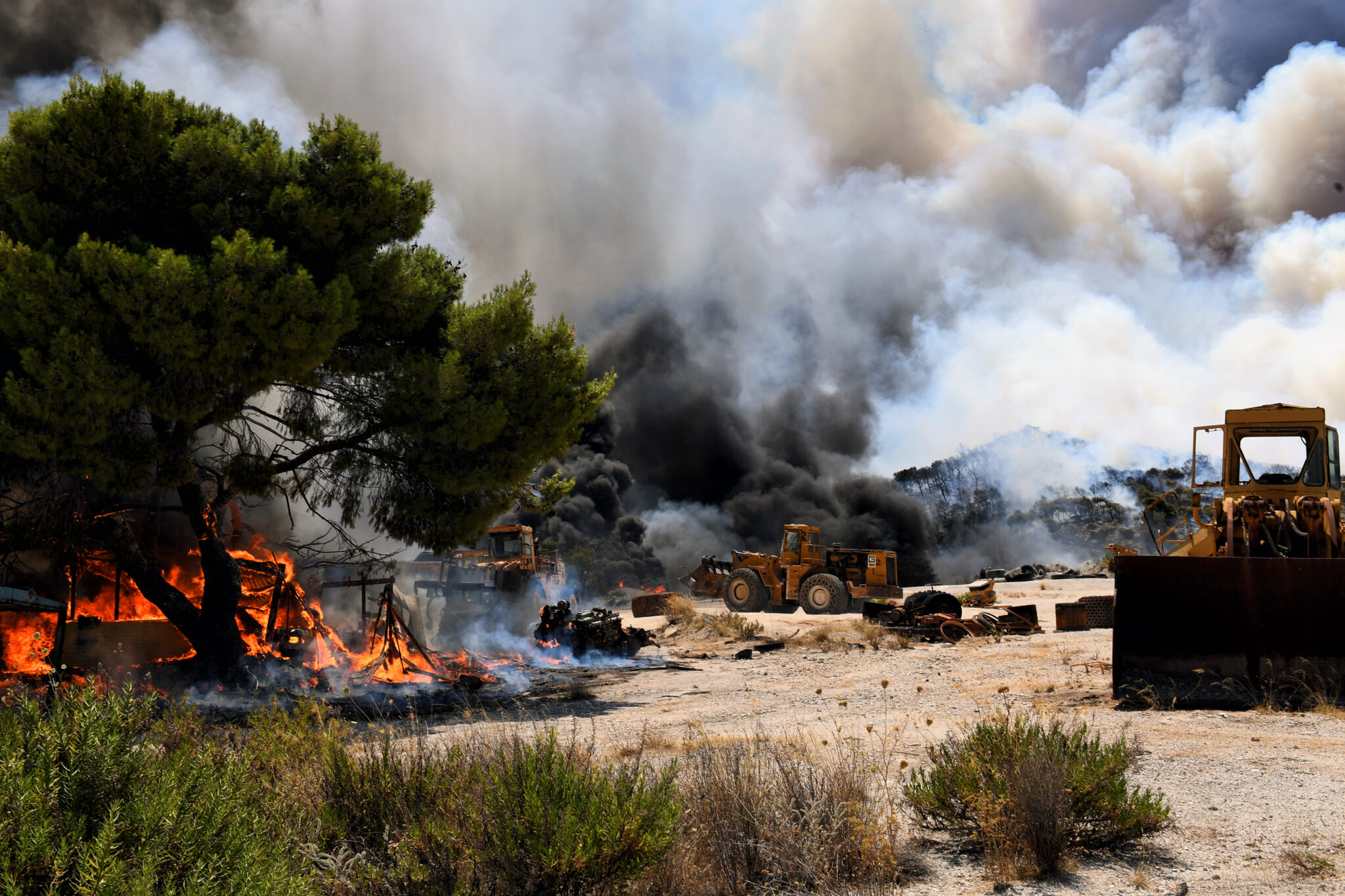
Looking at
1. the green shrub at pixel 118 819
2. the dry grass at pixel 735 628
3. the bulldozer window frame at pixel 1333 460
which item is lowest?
the dry grass at pixel 735 628

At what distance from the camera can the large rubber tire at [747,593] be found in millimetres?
28188

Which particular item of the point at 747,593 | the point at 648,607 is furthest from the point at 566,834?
the point at 648,607

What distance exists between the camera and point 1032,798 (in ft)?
13.5

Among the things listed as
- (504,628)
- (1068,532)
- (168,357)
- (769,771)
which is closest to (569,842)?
(769,771)

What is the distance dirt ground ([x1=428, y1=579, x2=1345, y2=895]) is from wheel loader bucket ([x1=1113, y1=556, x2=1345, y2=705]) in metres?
0.35

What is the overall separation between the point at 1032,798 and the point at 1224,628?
16.8 feet

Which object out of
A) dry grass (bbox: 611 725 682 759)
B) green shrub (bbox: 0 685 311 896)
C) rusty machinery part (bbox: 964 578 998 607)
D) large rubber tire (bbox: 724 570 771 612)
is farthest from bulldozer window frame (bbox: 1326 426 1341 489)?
large rubber tire (bbox: 724 570 771 612)

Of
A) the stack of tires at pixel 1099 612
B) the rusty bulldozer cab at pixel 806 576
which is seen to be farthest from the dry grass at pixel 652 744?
the rusty bulldozer cab at pixel 806 576

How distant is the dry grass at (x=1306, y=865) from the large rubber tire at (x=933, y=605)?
48.4ft

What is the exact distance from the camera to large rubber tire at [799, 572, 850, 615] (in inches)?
1036

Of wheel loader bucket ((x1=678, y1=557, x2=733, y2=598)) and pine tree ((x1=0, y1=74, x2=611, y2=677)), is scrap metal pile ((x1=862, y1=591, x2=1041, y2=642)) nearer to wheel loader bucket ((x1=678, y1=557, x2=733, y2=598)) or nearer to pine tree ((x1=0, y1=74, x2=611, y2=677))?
pine tree ((x1=0, y1=74, x2=611, y2=677))

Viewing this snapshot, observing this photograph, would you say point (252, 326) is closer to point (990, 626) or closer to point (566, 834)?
point (566, 834)

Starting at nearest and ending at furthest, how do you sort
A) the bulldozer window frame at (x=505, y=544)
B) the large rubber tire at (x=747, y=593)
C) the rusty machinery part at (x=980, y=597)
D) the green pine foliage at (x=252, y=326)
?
the green pine foliage at (x=252, y=326) → the rusty machinery part at (x=980, y=597) → the large rubber tire at (x=747, y=593) → the bulldozer window frame at (x=505, y=544)

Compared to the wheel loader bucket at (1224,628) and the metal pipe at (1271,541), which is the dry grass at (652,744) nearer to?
the wheel loader bucket at (1224,628)
